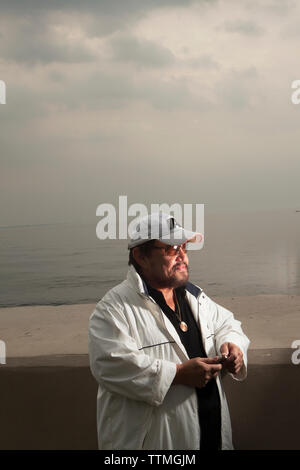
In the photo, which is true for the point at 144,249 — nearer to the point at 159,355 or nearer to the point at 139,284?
the point at 139,284

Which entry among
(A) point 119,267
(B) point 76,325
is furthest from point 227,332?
(A) point 119,267

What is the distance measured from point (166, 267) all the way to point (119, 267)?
82.2 ft

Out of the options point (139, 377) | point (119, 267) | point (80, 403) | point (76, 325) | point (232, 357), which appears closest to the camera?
point (139, 377)

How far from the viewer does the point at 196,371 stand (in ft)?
5.86

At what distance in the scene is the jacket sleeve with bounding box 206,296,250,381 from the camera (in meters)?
1.93

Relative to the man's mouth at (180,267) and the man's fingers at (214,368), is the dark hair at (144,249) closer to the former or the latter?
the man's mouth at (180,267)

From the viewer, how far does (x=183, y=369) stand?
179 centimetres

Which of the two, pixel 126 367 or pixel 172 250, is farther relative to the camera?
pixel 172 250

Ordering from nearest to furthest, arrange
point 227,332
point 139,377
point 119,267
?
1. point 139,377
2. point 227,332
3. point 119,267

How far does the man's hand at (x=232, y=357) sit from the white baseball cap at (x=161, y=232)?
0.35m

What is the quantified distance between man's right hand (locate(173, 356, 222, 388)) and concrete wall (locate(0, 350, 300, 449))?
731 mm

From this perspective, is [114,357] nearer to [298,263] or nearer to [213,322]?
[213,322]

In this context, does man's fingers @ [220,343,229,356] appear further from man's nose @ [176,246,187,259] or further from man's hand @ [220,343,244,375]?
man's nose @ [176,246,187,259]

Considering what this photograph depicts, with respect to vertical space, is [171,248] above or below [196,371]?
above
